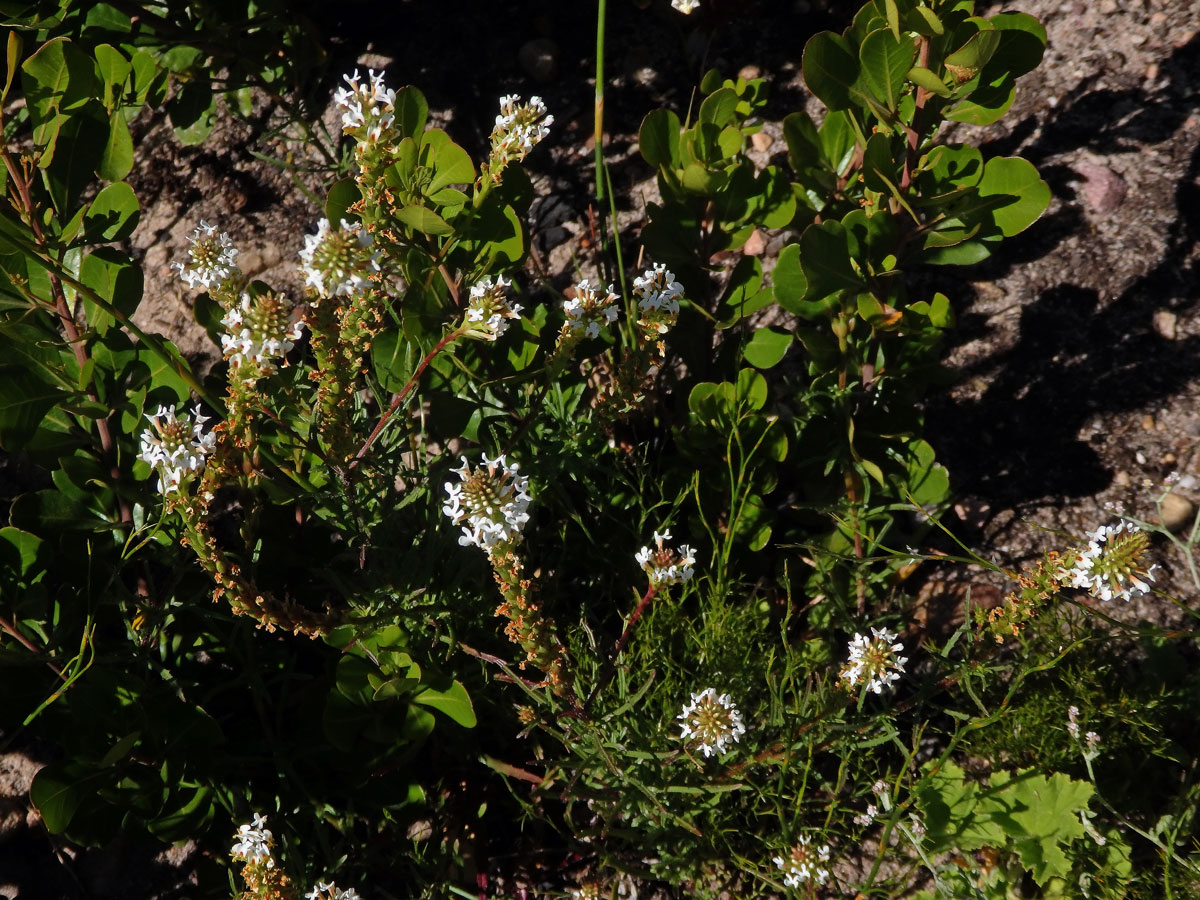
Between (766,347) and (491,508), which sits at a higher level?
(491,508)

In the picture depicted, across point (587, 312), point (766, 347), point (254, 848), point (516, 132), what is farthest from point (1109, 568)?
point (254, 848)

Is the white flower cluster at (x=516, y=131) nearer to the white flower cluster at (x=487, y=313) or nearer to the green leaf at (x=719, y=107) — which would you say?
the white flower cluster at (x=487, y=313)

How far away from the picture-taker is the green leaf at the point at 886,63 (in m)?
1.57

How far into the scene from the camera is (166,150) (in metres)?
2.80

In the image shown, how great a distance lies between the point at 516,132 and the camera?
155 cm

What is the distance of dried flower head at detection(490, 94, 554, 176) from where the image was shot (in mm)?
1545

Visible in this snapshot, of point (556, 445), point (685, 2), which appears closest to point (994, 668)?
point (556, 445)

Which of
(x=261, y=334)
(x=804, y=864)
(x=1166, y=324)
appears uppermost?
(x=261, y=334)

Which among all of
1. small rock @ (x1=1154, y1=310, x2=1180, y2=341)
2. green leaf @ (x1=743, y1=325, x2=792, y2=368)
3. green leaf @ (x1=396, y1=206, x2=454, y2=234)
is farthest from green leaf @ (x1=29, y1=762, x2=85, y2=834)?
small rock @ (x1=1154, y1=310, x2=1180, y2=341)

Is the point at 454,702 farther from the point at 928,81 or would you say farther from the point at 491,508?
the point at 928,81

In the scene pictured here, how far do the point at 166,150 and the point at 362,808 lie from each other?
6.26 feet

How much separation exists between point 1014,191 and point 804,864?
1.25m

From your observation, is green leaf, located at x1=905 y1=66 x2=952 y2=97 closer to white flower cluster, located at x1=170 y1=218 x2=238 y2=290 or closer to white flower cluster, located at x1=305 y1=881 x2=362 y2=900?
white flower cluster, located at x1=170 y1=218 x2=238 y2=290

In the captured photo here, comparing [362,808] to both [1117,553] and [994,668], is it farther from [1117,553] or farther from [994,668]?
[1117,553]
